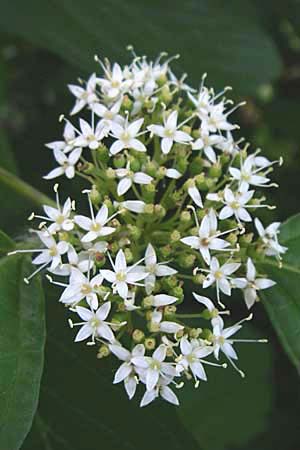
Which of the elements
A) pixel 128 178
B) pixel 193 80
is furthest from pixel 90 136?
pixel 193 80

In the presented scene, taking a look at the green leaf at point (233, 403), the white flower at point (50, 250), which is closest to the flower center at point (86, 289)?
the white flower at point (50, 250)

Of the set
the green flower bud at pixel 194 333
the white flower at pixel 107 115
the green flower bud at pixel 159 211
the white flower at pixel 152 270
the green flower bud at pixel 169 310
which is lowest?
the green flower bud at pixel 194 333

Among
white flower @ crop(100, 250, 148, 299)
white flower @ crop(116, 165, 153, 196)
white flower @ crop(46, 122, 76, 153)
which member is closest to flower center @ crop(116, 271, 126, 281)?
white flower @ crop(100, 250, 148, 299)

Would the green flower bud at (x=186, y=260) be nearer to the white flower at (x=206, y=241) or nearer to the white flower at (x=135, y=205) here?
the white flower at (x=206, y=241)

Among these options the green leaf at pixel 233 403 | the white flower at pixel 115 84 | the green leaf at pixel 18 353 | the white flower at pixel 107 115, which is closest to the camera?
the green leaf at pixel 18 353

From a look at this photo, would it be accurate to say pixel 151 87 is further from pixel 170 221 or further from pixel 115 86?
pixel 170 221

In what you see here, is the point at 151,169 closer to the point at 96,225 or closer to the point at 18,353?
the point at 96,225
